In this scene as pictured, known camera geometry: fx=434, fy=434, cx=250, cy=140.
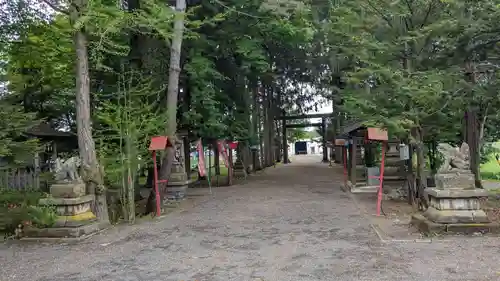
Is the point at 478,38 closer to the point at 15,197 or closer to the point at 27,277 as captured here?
the point at 27,277

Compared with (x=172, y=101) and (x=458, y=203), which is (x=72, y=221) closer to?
(x=172, y=101)

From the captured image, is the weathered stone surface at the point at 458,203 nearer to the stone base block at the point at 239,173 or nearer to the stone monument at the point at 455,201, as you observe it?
the stone monument at the point at 455,201

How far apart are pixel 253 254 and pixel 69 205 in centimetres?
408

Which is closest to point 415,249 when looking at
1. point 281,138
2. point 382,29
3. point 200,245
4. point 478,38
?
point 200,245

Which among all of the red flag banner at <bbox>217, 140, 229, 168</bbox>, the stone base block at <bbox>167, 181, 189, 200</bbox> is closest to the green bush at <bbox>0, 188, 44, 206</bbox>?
the stone base block at <bbox>167, 181, 189, 200</bbox>

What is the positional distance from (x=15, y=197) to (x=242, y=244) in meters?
6.70

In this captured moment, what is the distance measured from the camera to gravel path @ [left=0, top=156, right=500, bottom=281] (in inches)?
225

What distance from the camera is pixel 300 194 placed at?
15.1m

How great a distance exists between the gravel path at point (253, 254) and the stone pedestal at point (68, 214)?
1.39 feet

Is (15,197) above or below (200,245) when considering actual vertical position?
above

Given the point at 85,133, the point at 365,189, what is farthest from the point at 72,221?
the point at 365,189

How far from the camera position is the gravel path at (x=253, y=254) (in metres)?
5.72

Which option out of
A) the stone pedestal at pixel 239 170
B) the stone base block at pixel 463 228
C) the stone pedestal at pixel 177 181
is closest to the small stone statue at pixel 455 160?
the stone base block at pixel 463 228

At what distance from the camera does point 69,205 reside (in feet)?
28.3
